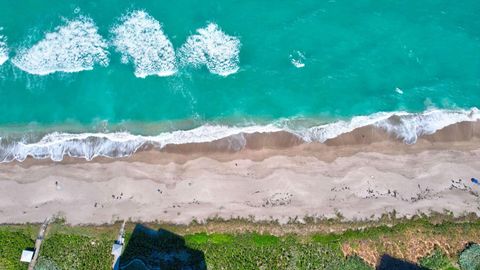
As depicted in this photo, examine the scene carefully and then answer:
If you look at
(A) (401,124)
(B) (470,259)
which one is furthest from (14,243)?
(B) (470,259)

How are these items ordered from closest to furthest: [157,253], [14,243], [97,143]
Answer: [14,243] < [157,253] < [97,143]

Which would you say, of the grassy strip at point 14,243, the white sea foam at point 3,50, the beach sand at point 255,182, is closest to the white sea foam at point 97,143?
the beach sand at point 255,182

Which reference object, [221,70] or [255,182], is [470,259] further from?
[221,70]

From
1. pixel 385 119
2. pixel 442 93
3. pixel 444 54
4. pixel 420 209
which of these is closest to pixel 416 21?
pixel 444 54

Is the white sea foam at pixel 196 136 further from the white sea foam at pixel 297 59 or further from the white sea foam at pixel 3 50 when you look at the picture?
the white sea foam at pixel 3 50

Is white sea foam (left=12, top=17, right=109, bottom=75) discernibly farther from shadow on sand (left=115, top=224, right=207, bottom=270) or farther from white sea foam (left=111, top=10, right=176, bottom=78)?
shadow on sand (left=115, top=224, right=207, bottom=270)
